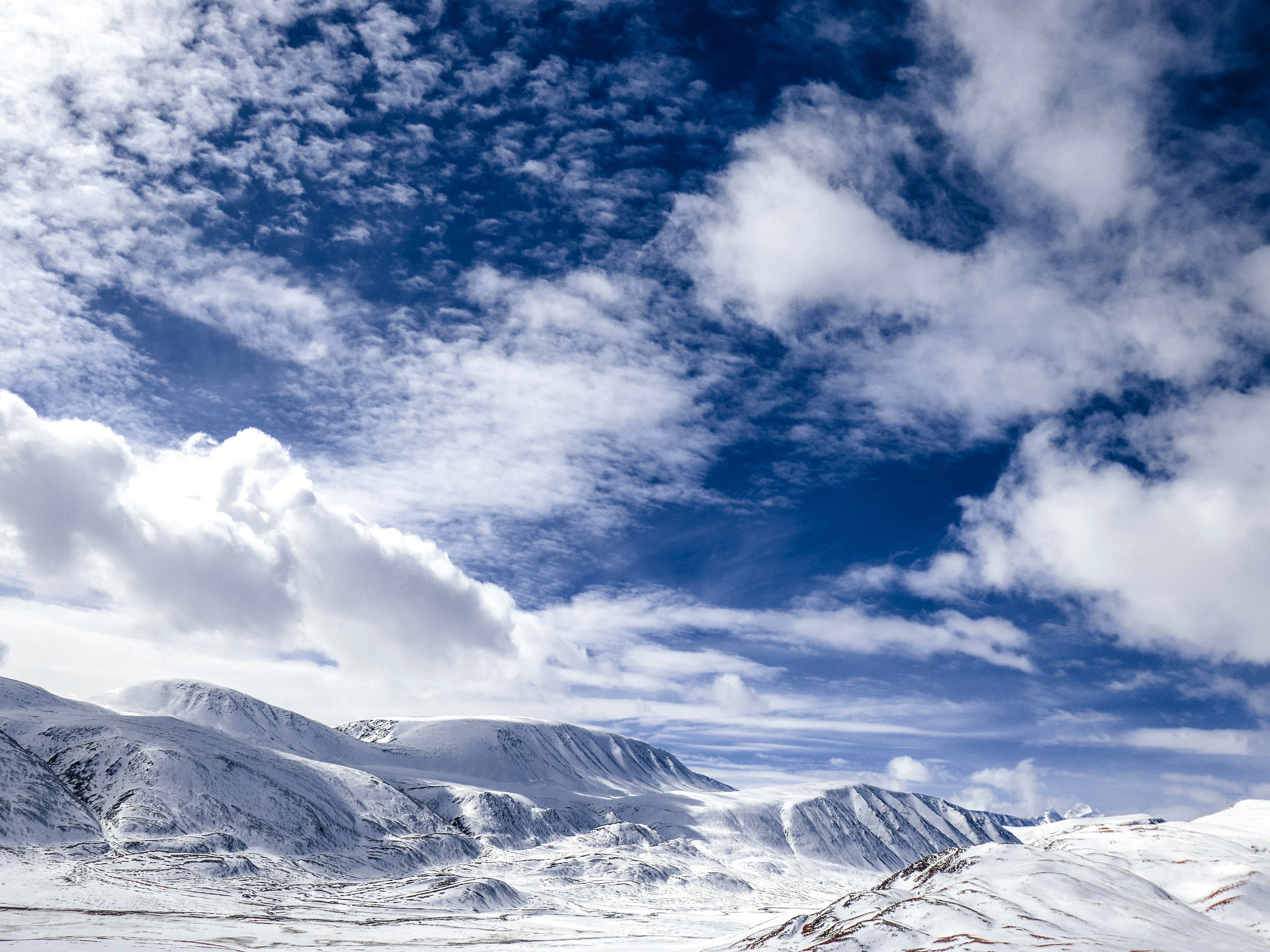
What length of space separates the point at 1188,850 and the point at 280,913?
109693 mm

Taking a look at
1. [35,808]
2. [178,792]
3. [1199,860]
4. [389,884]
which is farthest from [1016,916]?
[178,792]

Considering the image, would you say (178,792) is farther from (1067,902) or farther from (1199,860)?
(1199,860)

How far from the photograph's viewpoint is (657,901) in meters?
182

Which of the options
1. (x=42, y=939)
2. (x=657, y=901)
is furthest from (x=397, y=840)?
(x=42, y=939)

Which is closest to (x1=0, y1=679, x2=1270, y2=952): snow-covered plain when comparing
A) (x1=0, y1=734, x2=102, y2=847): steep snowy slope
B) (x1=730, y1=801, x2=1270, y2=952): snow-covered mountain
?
(x1=730, y1=801, x2=1270, y2=952): snow-covered mountain

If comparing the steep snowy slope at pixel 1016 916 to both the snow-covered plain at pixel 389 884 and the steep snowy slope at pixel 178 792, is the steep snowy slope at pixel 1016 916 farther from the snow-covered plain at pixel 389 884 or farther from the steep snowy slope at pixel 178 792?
the steep snowy slope at pixel 178 792

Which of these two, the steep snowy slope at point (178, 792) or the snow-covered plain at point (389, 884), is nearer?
the snow-covered plain at point (389, 884)

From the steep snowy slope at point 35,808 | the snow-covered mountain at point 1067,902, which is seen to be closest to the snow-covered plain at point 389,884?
the snow-covered mountain at point 1067,902

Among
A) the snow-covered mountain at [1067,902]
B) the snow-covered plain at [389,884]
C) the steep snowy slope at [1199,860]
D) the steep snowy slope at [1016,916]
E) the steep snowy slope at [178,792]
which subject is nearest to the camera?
the steep snowy slope at [1016,916]

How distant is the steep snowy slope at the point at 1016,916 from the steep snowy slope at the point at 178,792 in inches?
5759

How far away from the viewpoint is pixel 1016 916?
34.7m

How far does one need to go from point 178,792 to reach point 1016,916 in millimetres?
180853

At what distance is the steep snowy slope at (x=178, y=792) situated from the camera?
150m

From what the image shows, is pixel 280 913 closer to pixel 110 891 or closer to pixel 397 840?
pixel 110 891
